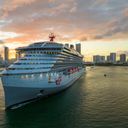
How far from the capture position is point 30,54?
173 feet

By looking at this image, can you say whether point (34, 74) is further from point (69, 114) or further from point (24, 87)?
point (69, 114)

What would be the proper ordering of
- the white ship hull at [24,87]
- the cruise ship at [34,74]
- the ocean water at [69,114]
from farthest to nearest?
the cruise ship at [34,74] → the white ship hull at [24,87] → the ocean water at [69,114]

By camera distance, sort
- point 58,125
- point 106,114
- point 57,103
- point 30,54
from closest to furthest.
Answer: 1. point 58,125
2. point 106,114
3. point 57,103
4. point 30,54

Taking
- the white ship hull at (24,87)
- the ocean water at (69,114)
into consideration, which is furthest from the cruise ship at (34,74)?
the ocean water at (69,114)

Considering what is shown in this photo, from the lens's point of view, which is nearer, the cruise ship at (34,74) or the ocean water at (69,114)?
the ocean water at (69,114)

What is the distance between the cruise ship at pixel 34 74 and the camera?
41.8 metres

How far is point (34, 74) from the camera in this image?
45.2 metres

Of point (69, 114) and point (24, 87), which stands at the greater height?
point (24, 87)

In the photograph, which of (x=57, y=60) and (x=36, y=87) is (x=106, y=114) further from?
(x=57, y=60)

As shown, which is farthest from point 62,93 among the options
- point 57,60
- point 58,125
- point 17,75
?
point 58,125

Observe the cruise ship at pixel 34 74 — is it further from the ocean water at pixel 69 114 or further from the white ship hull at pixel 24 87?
the ocean water at pixel 69 114

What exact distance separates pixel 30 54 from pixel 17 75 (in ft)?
35.4

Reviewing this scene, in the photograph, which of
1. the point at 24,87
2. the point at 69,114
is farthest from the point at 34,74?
the point at 69,114

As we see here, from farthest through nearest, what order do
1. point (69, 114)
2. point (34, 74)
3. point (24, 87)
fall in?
point (34, 74)
point (24, 87)
point (69, 114)
